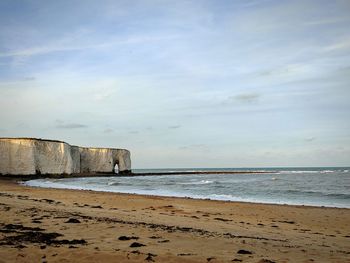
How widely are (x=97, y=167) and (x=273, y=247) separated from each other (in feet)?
218

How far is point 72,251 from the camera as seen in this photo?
5.46 m

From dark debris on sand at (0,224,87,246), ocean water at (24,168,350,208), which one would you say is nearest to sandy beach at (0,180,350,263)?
dark debris on sand at (0,224,87,246)

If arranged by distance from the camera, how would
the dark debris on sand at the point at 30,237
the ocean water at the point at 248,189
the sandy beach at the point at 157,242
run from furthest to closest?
the ocean water at the point at 248,189 < the dark debris on sand at the point at 30,237 < the sandy beach at the point at 157,242

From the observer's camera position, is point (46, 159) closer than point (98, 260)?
No

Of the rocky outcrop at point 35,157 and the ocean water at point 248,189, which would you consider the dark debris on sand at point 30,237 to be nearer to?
the ocean water at point 248,189

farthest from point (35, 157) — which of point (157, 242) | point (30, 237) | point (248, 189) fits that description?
point (157, 242)

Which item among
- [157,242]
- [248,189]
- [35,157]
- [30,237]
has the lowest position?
[248,189]

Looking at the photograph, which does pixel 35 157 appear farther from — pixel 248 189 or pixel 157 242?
pixel 157 242

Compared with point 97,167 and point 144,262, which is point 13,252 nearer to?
point 144,262

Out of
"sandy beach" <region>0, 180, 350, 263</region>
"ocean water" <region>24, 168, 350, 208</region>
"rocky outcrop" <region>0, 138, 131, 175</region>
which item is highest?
"rocky outcrop" <region>0, 138, 131, 175</region>

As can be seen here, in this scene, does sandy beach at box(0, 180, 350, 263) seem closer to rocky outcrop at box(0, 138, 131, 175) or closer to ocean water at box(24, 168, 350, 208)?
ocean water at box(24, 168, 350, 208)

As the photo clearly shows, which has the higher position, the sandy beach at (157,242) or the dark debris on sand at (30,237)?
the dark debris on sand at (30,237)

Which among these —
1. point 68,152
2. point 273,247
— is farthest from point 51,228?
point 68,152

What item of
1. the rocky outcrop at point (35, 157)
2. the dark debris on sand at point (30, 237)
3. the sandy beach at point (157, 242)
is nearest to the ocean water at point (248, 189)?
the rocky outcrop at point (35, 157)
